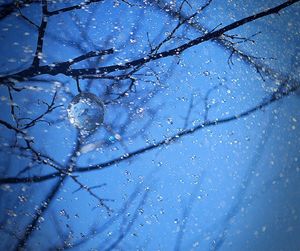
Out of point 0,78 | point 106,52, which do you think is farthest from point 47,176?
point 106,52

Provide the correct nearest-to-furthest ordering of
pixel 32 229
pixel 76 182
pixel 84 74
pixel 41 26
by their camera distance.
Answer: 1. pixel 41 26
2. pixel 84 74
3. pixel 76 182
4. pixel 32 229

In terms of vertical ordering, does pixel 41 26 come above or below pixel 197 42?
above

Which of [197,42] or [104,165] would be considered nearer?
[197,42]

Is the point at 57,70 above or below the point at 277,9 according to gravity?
above

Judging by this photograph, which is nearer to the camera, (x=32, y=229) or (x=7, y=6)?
(x=7, y=6)

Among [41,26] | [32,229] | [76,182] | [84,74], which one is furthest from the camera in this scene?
[32,229]

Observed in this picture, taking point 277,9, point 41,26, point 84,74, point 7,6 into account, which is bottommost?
point 277,9

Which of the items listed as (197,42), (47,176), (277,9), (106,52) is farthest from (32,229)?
(277,9)

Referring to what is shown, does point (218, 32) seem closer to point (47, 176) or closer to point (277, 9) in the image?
point (277, 9)

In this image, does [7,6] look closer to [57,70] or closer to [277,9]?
[57,70]
